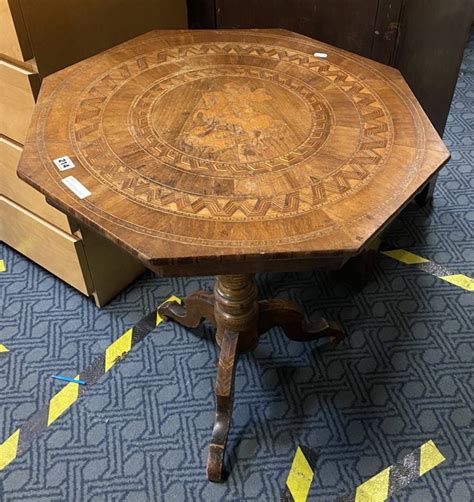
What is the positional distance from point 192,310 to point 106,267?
32cm

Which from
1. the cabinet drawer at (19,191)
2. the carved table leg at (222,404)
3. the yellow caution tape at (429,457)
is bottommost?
the yellow caution tape at (429,457)

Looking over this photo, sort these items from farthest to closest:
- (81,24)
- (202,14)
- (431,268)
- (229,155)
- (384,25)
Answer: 1. (431,268)
2. (202,14)
3. (384,25)
4. (81,24)
5. (229,155)

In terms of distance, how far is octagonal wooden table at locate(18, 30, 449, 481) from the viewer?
94cm

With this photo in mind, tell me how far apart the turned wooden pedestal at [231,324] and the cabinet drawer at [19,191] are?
1.44ft

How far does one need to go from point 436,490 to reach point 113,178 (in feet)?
3.47

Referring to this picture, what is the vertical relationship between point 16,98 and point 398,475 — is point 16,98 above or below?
above

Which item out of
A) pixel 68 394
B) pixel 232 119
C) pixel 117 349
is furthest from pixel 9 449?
pixel 232 119

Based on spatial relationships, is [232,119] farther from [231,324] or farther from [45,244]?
[45,244]

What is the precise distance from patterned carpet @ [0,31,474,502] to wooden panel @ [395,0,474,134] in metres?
0.54

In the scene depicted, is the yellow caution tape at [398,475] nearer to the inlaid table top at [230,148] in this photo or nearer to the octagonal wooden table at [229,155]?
the octagonal wooden table at [229,155]

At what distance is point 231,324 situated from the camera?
147 cm

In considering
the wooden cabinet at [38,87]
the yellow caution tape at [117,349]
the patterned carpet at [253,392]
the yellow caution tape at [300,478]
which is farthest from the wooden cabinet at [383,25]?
the yellow caution tape at [300,478]

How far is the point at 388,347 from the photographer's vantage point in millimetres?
1684

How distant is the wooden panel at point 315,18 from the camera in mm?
→ 1560
